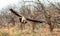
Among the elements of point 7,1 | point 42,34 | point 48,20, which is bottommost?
point 42,34

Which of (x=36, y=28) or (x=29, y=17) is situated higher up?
(x=29, y=17)

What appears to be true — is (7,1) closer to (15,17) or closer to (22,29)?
Result: (15,17)

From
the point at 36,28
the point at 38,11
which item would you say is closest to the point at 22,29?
the point at 36,28

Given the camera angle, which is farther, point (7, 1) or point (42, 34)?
point (7, 1)

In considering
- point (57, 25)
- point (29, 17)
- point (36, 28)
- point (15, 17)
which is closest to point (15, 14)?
point (15, 17)

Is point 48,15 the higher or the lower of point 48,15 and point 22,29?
the higher

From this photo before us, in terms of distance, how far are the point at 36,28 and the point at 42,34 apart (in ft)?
0.29

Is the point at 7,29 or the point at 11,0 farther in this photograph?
the point at 11,0

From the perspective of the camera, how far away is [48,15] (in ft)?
6.06

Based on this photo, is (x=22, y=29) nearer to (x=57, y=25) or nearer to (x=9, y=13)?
(x=9, y=13)

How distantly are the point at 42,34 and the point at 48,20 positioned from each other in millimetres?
172

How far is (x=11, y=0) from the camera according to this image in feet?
6.22

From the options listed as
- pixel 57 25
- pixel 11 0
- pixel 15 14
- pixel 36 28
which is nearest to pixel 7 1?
pixel 11 0

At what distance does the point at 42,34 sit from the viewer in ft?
5.81
